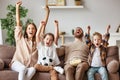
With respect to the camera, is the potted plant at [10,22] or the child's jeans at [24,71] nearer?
the child's jeans at [24,71]

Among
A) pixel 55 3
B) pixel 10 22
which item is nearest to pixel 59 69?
pixel 10 22

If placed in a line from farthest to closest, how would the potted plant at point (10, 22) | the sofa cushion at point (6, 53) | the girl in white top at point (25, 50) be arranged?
the potted plant at point (10, 22), the sofa cushion at point (6, 53), the girl in white top at point (25, 50)

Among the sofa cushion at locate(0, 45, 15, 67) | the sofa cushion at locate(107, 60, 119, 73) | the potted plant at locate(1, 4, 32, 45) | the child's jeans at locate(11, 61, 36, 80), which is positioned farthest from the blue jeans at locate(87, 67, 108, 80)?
the potted plant at locate(1, 4, 32, 45)

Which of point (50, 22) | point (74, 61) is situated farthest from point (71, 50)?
point (50, 22)

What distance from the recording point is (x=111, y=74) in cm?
367

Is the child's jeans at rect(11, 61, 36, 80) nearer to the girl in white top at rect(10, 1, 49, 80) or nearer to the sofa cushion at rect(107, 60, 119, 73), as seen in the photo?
the girl in white top at rect(10, 1, 49, 80)

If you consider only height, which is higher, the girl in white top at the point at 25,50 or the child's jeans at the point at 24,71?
the girl in white top at the point at 25,50

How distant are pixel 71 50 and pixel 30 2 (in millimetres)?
2448

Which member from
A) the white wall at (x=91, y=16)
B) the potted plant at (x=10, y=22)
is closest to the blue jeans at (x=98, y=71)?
the potted plant at (x=10, y=22)

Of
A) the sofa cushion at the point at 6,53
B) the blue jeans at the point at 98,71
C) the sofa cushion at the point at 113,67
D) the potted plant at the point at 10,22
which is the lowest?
the blue jeans at the point at 98,71

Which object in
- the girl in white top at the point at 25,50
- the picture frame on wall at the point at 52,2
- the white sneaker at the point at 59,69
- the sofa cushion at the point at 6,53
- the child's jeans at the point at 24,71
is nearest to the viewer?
the child's jeans at the point at 24,71

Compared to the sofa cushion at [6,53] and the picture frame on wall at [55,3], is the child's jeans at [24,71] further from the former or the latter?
the picture frame on wall at [55,3]

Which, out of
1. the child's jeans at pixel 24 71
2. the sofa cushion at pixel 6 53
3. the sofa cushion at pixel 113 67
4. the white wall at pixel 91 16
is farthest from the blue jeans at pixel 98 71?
the white wall at pixel 91 16

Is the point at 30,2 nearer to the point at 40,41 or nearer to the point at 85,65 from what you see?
the point at 40,41
